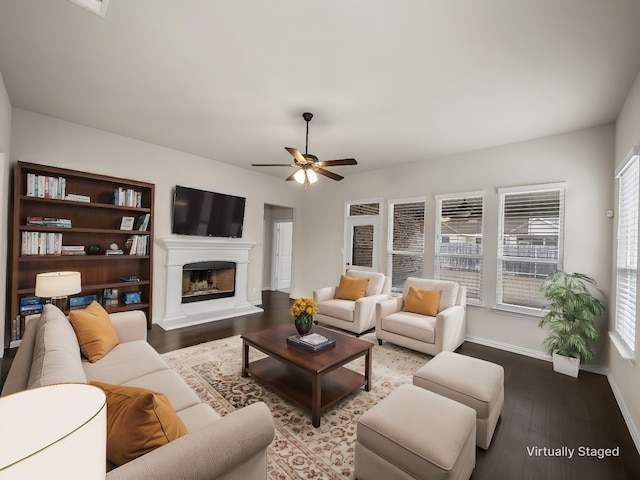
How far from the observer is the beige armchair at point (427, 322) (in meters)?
3.35

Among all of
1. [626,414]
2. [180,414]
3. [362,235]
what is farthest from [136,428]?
[362,235]

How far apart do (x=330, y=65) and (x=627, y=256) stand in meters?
3.26

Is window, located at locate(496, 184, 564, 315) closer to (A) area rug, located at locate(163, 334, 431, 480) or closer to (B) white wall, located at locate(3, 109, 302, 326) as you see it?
(A) area rug, located at locate(163, 334, 431, 480)

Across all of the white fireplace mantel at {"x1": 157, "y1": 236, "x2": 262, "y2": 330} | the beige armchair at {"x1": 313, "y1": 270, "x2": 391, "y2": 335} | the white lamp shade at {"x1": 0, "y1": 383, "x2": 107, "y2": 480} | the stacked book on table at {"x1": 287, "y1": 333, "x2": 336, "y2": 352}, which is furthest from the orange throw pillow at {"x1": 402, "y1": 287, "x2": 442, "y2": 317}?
the white lamp shade at {"x1": 0, "y1": 383, "x2": 107, "y2": 480}

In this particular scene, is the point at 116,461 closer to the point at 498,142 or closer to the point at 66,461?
the point at 66,461

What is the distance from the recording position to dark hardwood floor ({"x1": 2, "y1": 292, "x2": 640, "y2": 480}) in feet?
6.08

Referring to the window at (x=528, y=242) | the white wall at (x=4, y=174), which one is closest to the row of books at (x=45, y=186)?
the white wall at (x=4, y=174)

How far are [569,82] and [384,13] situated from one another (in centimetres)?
190

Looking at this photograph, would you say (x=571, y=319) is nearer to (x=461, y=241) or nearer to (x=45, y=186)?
(x=461, y=241)

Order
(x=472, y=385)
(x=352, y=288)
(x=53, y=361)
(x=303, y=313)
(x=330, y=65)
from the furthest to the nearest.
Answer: (x=352, y=288)
(x=303, y=313)
(x=330, y=65)
(x=472, y=385)
(x=53, y=361)

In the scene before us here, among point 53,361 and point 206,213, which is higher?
point 206,213

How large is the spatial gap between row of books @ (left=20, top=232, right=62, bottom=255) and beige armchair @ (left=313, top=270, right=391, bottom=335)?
3.49m

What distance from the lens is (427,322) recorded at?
3533mm

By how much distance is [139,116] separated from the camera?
349 cm
